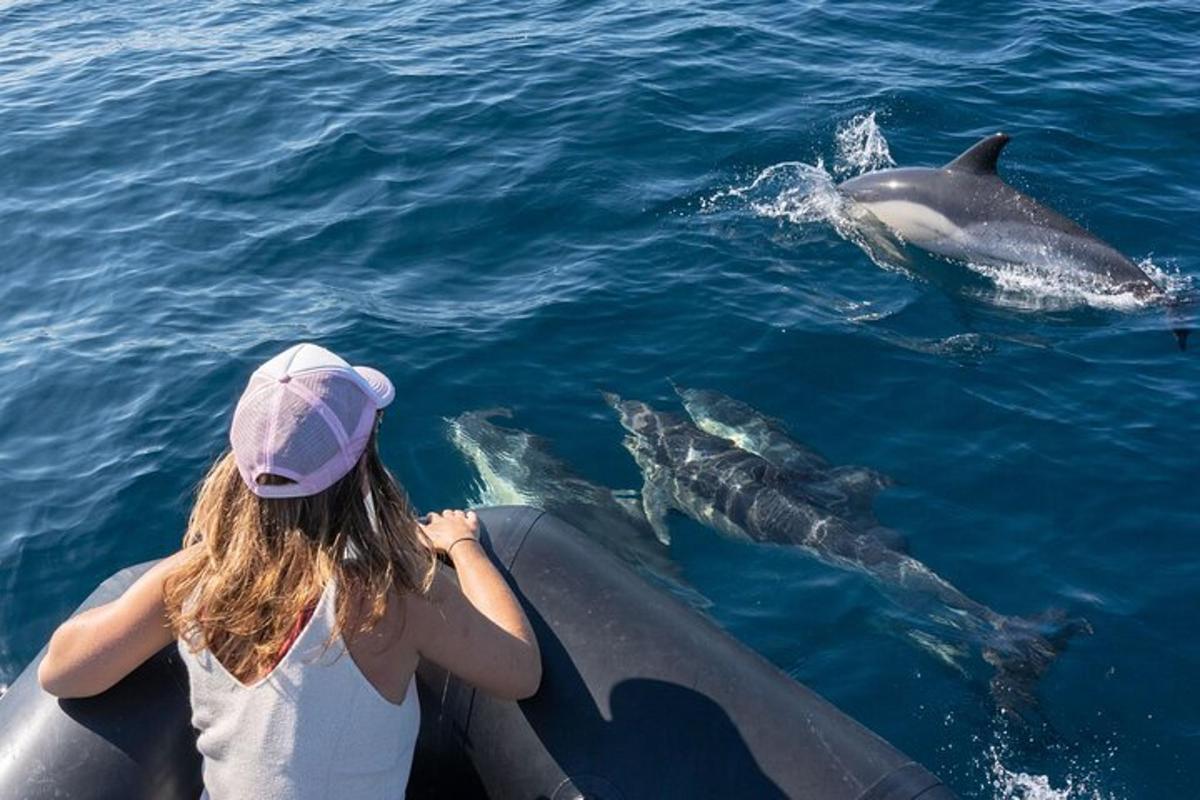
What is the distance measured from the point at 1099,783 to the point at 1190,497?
3.20 metres

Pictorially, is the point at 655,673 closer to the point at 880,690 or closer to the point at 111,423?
the point at 880,690

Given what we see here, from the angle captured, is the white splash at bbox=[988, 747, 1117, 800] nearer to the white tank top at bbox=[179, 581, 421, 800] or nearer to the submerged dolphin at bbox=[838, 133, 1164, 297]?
the white tank top at bbox=[179, 581, 421, 800]

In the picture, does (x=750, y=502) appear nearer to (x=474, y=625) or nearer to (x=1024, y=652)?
(x=1024, y=652)

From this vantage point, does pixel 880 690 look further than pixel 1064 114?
No

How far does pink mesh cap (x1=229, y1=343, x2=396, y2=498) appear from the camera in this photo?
136 inches

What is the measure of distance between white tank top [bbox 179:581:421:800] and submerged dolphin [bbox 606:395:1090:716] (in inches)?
182

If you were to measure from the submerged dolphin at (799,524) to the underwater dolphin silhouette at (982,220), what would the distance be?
4764 mm

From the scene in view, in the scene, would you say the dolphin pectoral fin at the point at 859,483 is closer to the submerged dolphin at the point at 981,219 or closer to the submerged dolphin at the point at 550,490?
the submerged dolphin at the point at 550,490

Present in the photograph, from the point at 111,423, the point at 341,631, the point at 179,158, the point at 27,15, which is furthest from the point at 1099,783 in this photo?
the point at 27,15

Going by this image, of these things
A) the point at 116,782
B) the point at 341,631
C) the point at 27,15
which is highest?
the point at 341,631

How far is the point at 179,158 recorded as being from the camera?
15500 millimetres

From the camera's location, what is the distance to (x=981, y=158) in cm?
1280

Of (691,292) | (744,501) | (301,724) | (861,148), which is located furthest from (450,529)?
(861,148)

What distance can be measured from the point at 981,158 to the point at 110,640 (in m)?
11.0
